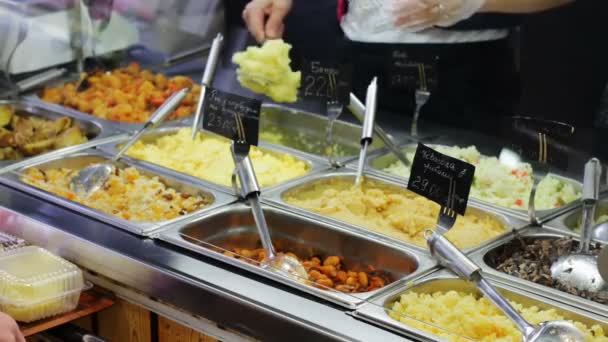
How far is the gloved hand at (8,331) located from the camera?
1.91m

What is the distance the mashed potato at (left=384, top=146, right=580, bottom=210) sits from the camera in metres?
2.75

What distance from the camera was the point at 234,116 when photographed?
8.35 ft

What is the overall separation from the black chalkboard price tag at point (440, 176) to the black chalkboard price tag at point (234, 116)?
0.51 metres

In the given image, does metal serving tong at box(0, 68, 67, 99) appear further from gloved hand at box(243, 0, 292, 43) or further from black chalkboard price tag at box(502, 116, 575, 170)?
black chalkboard price tag at box(502, 116, 575, 170)

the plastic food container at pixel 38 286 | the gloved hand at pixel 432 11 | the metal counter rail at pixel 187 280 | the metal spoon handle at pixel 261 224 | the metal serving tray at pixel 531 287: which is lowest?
the plastic food container at pixel 38 286

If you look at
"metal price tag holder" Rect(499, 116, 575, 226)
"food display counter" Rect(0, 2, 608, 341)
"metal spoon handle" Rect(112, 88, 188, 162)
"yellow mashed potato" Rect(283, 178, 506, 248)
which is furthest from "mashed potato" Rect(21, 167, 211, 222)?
"metal price tag holder" Rect(499, 116, 575, 226)

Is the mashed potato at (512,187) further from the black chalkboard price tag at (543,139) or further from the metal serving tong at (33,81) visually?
the metal serving tong at (33,81)

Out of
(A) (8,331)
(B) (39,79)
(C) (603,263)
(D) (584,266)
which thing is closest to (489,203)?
(D) (584,266)

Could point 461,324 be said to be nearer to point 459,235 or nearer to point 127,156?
point 459,235

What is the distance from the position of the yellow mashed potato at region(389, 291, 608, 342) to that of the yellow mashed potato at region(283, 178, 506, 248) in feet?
1.17

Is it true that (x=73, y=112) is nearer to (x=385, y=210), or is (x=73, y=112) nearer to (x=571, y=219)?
(x=385, y=210)

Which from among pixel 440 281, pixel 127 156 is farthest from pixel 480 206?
pixel 127 156

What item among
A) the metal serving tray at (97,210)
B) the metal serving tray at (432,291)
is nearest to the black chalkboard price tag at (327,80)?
the metal serving tray at (97,210)

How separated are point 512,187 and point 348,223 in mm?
691
